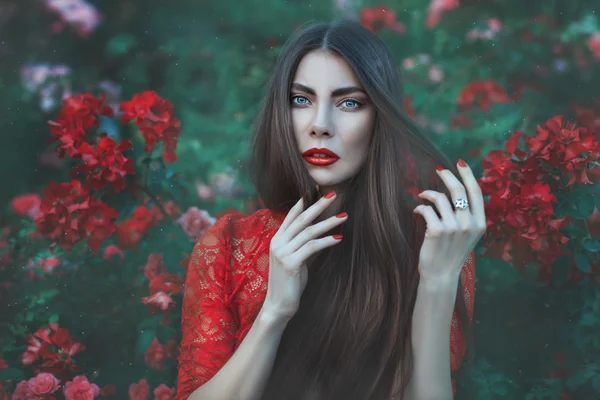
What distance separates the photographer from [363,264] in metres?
1.51

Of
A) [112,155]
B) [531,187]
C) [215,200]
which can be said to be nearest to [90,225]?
[112,155]

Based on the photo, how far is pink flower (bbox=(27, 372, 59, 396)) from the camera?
1.92 meters

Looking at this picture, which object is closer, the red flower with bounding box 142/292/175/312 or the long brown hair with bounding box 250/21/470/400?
the long brown hair with bounding box 250/21/470/400

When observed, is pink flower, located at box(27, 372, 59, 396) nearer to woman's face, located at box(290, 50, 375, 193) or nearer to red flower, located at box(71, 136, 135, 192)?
red flower, located at box(71, 136, 135, 192)

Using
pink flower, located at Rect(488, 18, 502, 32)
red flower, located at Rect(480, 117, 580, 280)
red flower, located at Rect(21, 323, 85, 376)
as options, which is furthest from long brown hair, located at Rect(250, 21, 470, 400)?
red flower, located at Rect(21, 323, 85, 376)

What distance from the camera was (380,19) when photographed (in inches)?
75.9

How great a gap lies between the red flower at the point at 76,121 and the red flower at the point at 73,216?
0.10 metres

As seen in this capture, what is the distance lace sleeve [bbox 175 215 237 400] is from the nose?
0.32 meters

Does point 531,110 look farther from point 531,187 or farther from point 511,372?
point 511,372

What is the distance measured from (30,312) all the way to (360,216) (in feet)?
3.21

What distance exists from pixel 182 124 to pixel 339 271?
676mm

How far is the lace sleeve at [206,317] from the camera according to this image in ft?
4.81

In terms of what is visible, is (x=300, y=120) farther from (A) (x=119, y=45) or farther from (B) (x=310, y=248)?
(A) (x=119, y=45)

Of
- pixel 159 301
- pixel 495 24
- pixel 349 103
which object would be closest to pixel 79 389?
pixel 159 301
